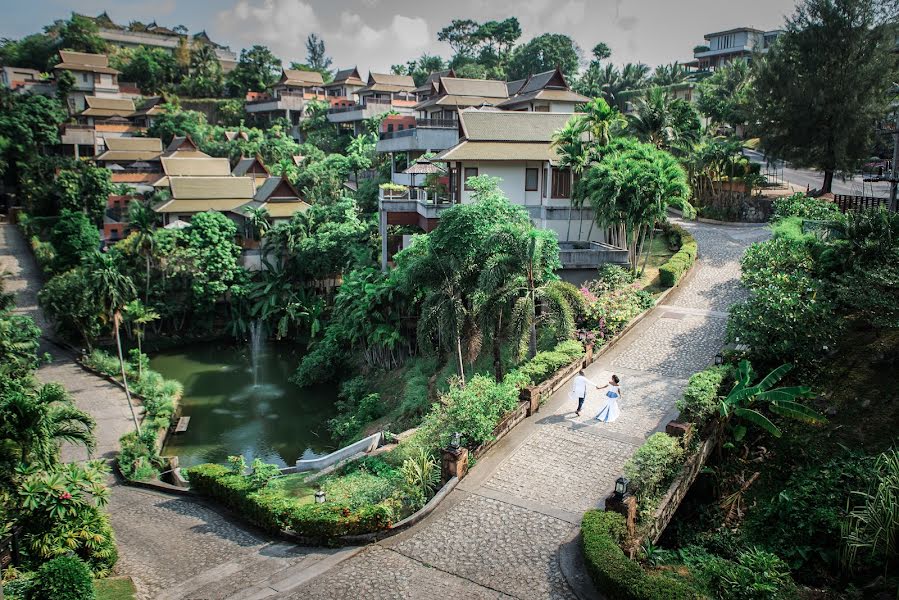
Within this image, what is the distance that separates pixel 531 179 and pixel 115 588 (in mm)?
25137

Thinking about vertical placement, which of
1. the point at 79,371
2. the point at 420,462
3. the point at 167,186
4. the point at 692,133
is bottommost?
the point at 79,371

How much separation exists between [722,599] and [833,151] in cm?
2997

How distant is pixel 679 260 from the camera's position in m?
29.1

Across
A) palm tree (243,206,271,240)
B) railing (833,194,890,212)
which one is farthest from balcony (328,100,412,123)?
railing (833,194,890,212)

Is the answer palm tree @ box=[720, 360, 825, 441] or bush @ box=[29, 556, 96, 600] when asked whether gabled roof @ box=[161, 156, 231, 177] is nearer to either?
bush @ box=[29, 556, 96, 600]

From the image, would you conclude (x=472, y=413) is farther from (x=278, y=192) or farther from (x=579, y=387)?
(x=278, y=192)

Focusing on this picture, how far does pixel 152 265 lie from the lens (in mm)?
41094

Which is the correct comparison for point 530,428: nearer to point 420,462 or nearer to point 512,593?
point 420,462

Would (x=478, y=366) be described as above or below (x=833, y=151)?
below

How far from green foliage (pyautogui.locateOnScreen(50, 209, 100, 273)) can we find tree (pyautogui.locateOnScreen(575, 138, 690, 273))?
32112mm

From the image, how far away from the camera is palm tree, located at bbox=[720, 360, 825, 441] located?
15742 millimetres

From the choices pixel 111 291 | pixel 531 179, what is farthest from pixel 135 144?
pixel 531 179

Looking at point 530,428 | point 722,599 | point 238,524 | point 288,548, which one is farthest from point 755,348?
point 238,524

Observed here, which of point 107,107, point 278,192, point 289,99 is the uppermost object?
point 289,99
